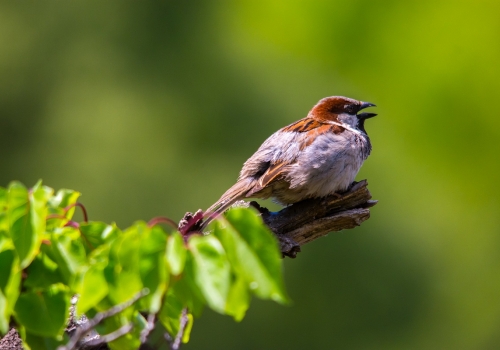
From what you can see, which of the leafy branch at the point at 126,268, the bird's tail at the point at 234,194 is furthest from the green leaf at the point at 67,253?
the bird's tail at the point at 234,194

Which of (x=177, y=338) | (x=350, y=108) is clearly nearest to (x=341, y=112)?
(x=350, y=108)

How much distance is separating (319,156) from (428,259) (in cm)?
850

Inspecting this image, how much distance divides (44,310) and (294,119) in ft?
31.2

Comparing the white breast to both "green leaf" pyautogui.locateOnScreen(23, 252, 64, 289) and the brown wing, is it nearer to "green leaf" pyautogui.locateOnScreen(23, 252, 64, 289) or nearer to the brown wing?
the brown wing

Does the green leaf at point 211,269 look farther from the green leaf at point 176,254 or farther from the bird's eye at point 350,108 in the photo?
the bird's eye at point 350,108

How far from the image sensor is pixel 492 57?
42.7 ft

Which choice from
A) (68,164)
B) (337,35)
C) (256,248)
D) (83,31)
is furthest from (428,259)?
(256,248)

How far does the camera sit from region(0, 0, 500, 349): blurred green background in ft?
37.3

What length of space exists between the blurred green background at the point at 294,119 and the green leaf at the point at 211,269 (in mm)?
8719

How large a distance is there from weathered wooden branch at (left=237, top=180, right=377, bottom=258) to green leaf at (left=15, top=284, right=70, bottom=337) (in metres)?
1.60

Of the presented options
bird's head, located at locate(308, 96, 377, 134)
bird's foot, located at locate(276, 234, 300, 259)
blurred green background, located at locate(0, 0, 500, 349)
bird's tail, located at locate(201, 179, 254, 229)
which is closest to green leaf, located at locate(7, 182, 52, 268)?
bird's foot, located at locate(276, 234, 300, 259)

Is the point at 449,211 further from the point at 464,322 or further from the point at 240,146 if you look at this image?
the point at 240,146

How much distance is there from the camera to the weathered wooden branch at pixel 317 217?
3.50 metres

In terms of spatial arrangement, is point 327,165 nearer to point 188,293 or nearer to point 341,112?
point 341,112
